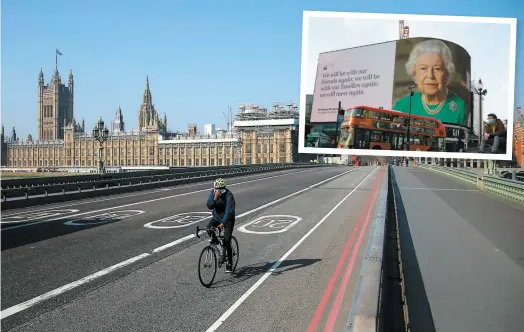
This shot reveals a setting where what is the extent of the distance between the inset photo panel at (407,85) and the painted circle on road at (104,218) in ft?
27.8

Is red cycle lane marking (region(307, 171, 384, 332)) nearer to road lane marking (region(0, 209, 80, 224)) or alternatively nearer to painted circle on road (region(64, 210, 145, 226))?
painted circle on road (region(64, 210, 145, 226))

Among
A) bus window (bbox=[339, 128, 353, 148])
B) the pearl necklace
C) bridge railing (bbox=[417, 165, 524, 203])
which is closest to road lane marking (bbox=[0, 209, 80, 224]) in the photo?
bus window (bbox=[339, 128, 353, 148])

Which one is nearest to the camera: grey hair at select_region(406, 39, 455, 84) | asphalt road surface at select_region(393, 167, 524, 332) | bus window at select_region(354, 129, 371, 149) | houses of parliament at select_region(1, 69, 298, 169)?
asphalt road surface at select_region(393, 167, 524, 332)

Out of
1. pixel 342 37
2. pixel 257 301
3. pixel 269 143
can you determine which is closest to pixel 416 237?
pixel 257 301

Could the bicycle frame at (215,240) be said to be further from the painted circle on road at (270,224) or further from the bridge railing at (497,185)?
the bridge railing at (497,185)

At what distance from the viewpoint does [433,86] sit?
65.1 feet

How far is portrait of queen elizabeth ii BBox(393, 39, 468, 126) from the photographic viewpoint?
773 inches

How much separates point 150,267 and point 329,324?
4596 mm

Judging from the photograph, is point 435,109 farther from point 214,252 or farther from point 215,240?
point 214,252

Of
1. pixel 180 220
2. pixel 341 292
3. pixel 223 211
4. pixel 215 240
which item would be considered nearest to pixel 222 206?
pixel 223 211

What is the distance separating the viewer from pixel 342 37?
21172 millimetres

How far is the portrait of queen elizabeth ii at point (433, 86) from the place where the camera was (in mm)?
19641

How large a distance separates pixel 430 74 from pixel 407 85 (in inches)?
42.2

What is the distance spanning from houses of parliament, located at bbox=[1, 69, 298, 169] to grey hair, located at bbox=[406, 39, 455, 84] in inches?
4114
